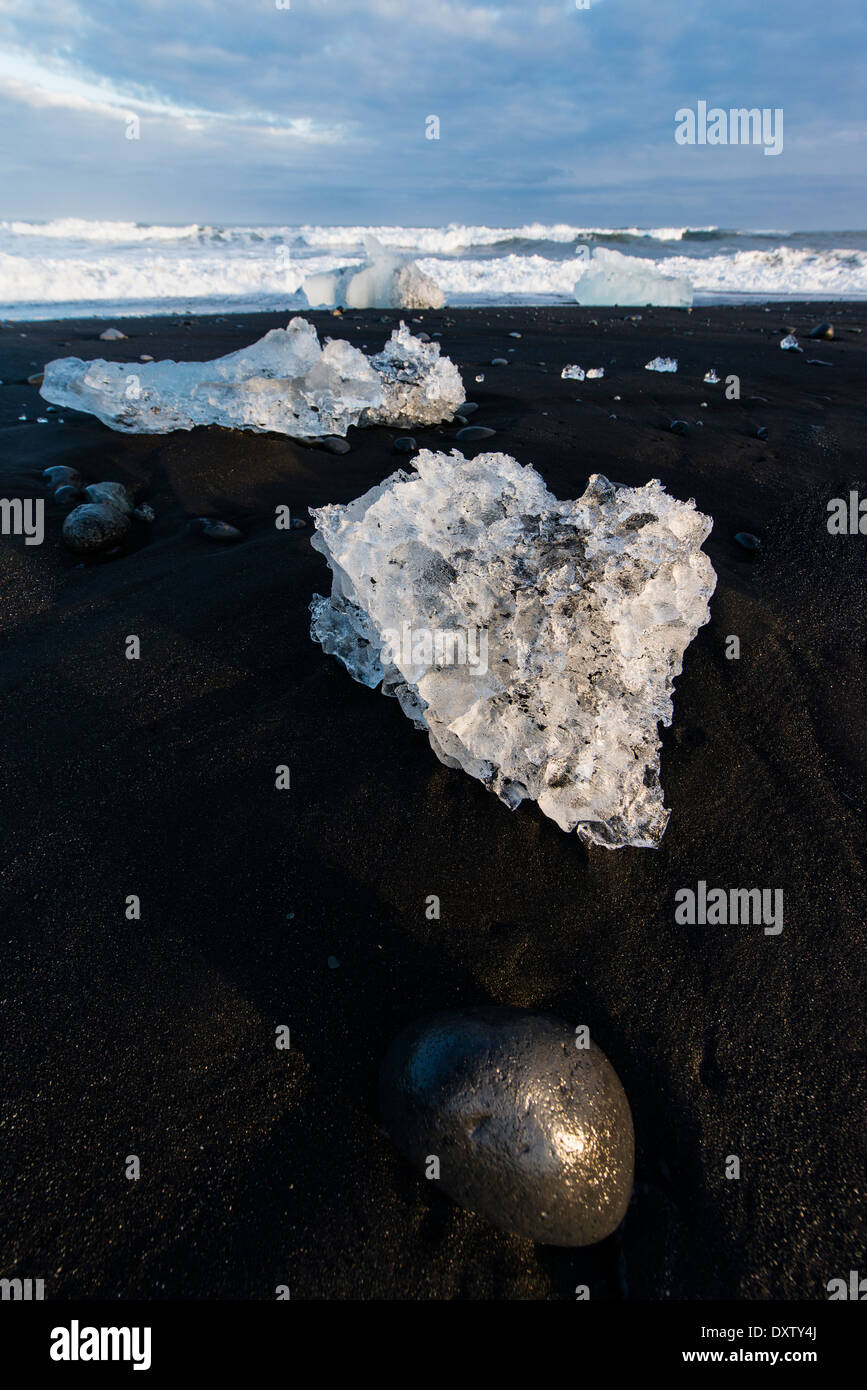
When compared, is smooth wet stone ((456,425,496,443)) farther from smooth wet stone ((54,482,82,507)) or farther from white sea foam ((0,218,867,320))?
white sea foam ((0,218,867,320))

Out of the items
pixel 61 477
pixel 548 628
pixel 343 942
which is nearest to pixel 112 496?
pixel 61 477

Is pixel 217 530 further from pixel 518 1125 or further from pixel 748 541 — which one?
pixel 518 1125

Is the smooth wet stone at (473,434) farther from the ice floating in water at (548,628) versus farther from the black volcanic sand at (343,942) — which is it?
the ice floating in water at (548,628)

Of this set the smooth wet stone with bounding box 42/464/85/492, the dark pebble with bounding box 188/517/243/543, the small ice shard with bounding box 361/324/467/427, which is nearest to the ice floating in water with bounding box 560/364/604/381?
the small ice shard with bounding box 361/324/467/427

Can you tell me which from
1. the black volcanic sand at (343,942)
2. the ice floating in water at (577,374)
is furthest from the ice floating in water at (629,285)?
the black volcanic sand at (343,942)

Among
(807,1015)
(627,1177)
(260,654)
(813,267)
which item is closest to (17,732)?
(260,654)

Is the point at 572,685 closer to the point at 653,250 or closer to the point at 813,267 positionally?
the point at 813,267
